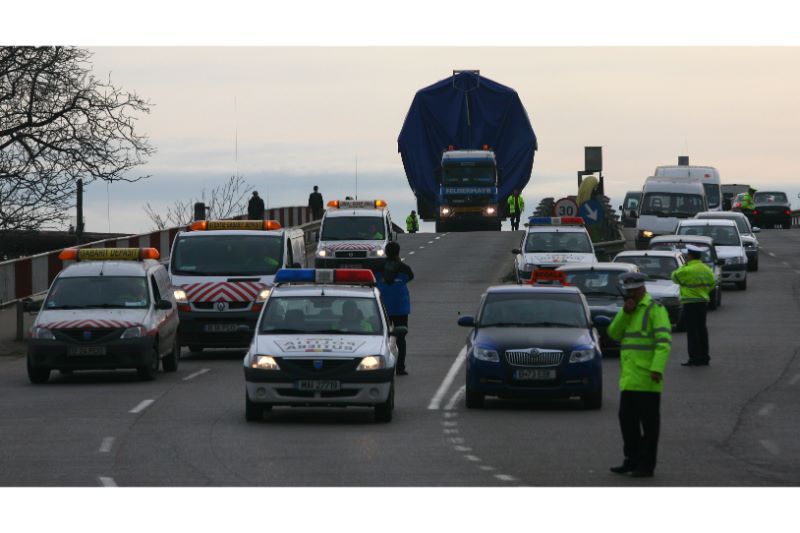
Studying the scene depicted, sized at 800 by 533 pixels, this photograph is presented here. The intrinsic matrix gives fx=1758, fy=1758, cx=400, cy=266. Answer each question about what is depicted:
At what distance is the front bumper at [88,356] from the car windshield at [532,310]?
5656 mm

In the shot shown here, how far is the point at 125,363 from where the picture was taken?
86.0 ft

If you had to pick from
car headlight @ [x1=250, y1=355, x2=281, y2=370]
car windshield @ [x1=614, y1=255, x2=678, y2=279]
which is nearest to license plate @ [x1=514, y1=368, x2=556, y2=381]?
car headlight @ [x1=250, y1=355, x2=281, y2=370]

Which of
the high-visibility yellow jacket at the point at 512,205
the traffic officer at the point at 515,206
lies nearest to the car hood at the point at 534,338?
the traffic officer at the point at 515,206

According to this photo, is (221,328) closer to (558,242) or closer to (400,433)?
(400,433)

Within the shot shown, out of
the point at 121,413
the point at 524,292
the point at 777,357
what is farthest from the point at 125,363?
the point at 777,357

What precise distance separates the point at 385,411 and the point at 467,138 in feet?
132

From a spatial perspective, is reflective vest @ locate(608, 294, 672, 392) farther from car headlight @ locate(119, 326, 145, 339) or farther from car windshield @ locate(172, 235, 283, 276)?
car windshield @ locate(172, 235, 283, 276)

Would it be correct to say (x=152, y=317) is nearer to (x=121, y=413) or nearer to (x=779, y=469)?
(x=121, y=413)

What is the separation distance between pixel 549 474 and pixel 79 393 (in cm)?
1067

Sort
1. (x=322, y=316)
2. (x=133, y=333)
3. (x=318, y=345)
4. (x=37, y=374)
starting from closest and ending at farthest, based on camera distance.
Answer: (x=318, y=345), (x=322, y=316), (x=133, y=333), (x=37, y=374)

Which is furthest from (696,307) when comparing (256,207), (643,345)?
(256,207)

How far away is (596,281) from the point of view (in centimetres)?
3134

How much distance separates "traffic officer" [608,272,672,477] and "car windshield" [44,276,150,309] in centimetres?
1268

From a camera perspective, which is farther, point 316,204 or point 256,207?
point 316,204
